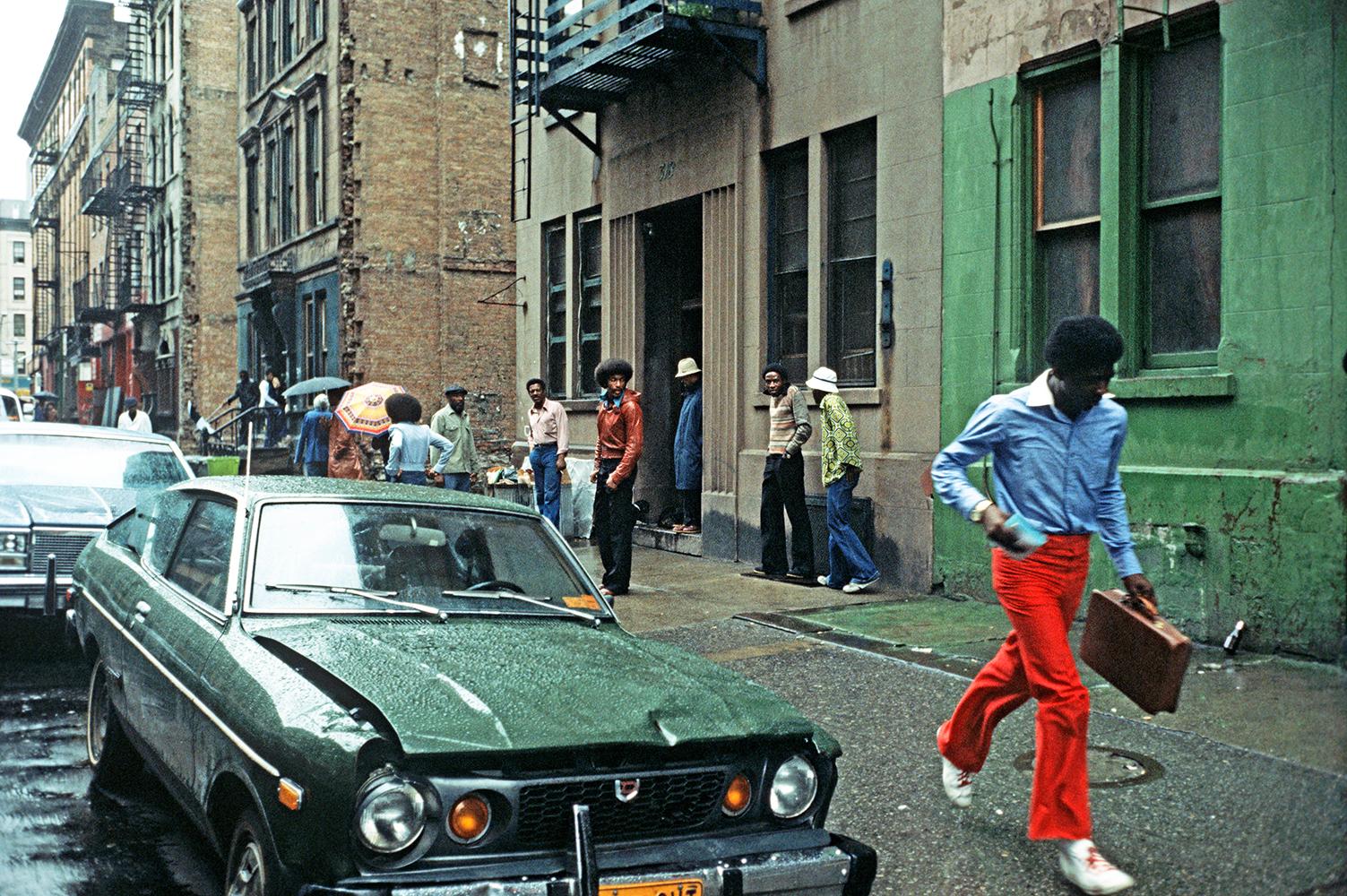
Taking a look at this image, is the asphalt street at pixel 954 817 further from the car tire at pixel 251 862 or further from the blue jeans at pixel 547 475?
the blue jeans at pixel 547 475

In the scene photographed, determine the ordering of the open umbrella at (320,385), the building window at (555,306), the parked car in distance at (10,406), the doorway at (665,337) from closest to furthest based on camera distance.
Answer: the doorway at (665,337) < the building window at (555,306) < the parked car in distance at (10,406) < the open umbrella at (320,385)

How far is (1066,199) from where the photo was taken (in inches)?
377

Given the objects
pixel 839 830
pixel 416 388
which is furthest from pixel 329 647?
pixel 416 388

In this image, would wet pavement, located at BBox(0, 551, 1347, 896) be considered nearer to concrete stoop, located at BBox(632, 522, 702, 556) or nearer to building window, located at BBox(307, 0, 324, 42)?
concrete stoop, located at BBox(632, 522, 702, 556)

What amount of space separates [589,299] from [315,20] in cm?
1526

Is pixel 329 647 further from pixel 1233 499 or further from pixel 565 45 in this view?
pixel 565 45

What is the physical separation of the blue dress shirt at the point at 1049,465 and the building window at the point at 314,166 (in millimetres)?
25482

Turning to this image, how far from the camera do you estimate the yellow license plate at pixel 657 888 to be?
11.1ft

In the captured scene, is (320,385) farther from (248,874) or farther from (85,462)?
(248,874)

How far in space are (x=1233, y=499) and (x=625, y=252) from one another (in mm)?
8741

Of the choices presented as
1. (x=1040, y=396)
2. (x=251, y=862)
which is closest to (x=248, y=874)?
(x=251, y=862)

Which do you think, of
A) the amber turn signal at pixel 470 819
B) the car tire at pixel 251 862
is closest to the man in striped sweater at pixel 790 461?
the car tire at pixel 251 862

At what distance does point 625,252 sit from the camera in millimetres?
15406

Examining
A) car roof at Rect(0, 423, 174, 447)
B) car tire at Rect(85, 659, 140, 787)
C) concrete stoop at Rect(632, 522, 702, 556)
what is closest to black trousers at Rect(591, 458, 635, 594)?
concrete stoop at Rect(632, 522, 702, 556)
